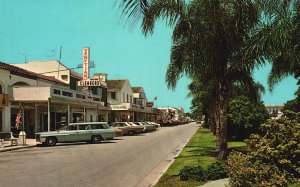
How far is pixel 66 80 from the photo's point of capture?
157ft

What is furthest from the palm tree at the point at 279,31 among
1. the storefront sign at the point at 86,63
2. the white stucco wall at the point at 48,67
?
the white stucco wall at the point at 48,67

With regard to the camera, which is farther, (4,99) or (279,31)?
(4,99)

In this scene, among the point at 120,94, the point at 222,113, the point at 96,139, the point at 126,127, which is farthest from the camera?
the point at 120,94

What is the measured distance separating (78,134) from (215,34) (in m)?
17.3

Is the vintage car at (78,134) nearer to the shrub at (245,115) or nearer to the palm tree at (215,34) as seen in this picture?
the shrub at (245,115)

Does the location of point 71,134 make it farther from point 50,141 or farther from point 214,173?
point 214,173

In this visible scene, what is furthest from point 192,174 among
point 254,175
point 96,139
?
point 96,139

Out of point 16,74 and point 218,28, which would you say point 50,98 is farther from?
point 218,28

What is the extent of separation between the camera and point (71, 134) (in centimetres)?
2931

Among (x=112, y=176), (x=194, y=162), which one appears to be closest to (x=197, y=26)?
(x=194, y=162)

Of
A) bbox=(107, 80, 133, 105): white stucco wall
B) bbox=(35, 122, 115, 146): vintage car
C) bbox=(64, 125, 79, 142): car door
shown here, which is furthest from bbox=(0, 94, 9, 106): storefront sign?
bbox=(107, 80, 133, 105): white stucco wall

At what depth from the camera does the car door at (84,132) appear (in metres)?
29.8

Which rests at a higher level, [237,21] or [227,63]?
[237,21]

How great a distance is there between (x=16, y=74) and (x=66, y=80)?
13724 millimetres
